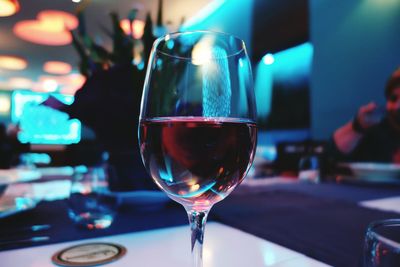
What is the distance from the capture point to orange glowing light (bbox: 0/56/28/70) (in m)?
6.31

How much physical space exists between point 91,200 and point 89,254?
14 centimetres

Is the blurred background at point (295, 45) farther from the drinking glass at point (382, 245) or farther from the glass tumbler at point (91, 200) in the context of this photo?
the drinking glass at point (382, 245)

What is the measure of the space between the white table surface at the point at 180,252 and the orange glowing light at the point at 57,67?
6867mm

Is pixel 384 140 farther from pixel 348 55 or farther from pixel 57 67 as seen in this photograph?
pixel 57 67

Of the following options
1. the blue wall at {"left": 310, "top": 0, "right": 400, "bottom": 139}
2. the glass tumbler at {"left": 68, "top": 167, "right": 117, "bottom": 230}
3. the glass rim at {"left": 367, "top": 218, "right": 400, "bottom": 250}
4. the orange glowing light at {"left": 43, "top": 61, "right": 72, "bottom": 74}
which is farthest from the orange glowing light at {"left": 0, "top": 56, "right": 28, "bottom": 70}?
the glass rim at {"left": 367, "top": 218, "right": 400, "bottom": 250}

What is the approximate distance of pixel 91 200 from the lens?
0.50 m

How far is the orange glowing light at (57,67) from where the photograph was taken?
656 centimetres

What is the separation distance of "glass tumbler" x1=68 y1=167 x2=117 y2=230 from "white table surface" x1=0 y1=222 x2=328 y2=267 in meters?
0.04

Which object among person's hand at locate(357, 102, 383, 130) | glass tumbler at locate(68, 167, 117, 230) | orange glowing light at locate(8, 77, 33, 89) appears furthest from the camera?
orange glowing light at locate(8, 77, 33, 89)

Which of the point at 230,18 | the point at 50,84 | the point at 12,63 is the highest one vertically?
the point at 12,63

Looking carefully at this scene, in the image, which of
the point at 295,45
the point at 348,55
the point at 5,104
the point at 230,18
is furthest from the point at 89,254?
the point at 5,104

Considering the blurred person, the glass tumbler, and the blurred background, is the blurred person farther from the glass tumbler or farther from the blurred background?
the glass tumbler

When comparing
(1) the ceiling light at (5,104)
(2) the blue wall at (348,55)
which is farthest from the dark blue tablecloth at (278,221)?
(1) the ceiling light at (5,104)

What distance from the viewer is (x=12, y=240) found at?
15.7 inches
